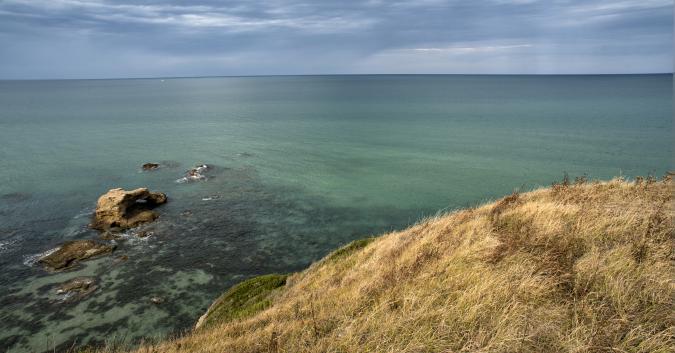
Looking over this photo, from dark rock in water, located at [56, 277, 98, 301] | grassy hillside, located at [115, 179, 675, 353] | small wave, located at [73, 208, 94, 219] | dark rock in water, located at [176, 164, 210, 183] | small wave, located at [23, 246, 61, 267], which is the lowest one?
dark rock in water, located at [56, 277, 98, 301]

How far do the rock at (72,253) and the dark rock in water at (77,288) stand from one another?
2.75m

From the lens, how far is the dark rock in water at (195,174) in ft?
150

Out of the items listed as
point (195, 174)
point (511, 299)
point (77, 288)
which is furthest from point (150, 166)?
point (511, 299)

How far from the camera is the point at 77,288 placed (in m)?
23.4

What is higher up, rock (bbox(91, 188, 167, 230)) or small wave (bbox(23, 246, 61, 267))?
rock (bbox(91, 188, 167, 230))

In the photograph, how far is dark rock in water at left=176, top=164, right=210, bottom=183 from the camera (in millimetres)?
45588

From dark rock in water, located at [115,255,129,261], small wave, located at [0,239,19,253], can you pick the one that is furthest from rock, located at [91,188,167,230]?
dark rock in water, located at [115,255,129,261]

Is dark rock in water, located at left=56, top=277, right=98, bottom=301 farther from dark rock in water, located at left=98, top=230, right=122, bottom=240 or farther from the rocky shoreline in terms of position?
dark rock in water, located at left=98, top=230, right=122, bottom=240

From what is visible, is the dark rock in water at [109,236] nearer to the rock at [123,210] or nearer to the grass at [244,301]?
the rock at [123,210]

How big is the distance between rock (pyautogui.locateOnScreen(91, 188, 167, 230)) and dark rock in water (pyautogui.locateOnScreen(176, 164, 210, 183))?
9.13 m

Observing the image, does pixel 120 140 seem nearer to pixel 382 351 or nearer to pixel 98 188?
pixel 98 188

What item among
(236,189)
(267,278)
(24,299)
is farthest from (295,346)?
(236,189)

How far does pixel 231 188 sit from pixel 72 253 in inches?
683

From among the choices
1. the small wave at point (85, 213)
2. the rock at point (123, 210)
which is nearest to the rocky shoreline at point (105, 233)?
the rock at point (123, 210)
